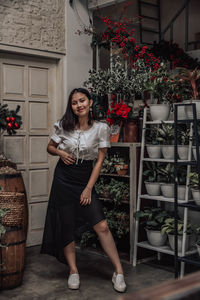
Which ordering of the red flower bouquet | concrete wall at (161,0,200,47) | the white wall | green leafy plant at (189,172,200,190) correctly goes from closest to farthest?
1. green leafy plant at (189,172,200,190)
2. the red flower bouquet
3. the white wall
4. concrete wall at (161,0,200,47)

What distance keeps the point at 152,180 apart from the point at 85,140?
95cm

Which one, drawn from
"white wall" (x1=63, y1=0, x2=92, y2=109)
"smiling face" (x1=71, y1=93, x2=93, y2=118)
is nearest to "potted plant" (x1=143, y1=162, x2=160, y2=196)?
"smiling face" (x1=71, y1=93, x2=93, y2=118)

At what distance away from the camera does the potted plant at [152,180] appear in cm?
377

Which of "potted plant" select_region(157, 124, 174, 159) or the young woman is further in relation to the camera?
"potted plant" select_region(157, 124, 174, 159)

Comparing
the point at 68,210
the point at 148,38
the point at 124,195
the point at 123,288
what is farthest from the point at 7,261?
the point at 148,38

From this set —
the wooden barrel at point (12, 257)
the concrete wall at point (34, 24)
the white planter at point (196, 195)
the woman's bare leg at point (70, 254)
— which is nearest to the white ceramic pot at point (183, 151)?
the white planter at point (196, 195)

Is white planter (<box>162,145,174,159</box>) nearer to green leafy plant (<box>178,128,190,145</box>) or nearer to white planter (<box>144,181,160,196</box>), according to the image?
green leafy plant (<box>178,128,190,145</box>)

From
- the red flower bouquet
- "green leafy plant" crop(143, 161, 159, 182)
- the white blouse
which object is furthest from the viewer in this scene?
the red flower bouquet

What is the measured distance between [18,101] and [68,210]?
5.57 feet

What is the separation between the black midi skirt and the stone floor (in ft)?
1.17

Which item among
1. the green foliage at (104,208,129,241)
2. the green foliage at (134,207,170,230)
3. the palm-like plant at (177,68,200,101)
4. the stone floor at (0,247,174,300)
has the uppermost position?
the palm-like plant at (177,68,200,101)

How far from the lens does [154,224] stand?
3750 millimetres

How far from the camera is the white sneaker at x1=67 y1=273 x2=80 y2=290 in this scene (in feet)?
10.6

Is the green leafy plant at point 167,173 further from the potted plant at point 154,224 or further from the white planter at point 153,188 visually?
the potted plant at point 154,224
